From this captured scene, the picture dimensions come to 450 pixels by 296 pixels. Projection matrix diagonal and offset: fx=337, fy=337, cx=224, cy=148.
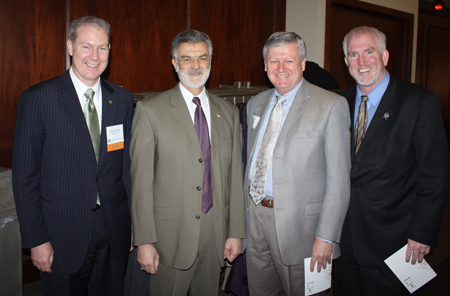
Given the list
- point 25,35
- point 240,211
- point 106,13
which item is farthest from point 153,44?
point 240,211

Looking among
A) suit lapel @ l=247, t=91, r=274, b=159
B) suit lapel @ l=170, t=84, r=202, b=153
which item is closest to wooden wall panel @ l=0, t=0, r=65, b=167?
suit lapel @ l=170, t=84, r=202, b=153

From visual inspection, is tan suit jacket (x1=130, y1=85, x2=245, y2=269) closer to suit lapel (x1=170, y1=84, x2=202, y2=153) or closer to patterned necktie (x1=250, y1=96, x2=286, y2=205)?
suit lapel (x1=170, y1=84, x2=202, y2=153)

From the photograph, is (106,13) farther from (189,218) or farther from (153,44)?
(189,218)

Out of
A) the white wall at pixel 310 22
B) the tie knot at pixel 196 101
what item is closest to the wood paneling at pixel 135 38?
the white wall at pixel 310 22

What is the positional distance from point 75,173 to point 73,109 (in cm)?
31

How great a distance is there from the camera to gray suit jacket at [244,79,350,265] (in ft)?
5.70

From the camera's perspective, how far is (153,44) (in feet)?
10.5

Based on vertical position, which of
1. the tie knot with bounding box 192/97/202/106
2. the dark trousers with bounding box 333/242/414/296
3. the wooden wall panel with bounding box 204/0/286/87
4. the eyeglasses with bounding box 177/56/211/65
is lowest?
the dark trousers with bounding box 333/242/414/296

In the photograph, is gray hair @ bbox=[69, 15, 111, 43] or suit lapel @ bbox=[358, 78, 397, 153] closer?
gray hair @ bbox=[69, 15, 111, 43]

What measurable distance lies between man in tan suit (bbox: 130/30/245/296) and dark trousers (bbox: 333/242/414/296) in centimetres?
70

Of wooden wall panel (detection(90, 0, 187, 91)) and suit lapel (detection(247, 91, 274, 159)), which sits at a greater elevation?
wooden wall panel (detection(90, 0, 187, 91))

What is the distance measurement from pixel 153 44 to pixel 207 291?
7.49 feet

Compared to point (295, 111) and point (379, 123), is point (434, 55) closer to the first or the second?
point (379, 123)

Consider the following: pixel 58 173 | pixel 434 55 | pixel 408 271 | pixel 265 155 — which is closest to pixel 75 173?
pixel 58 173
